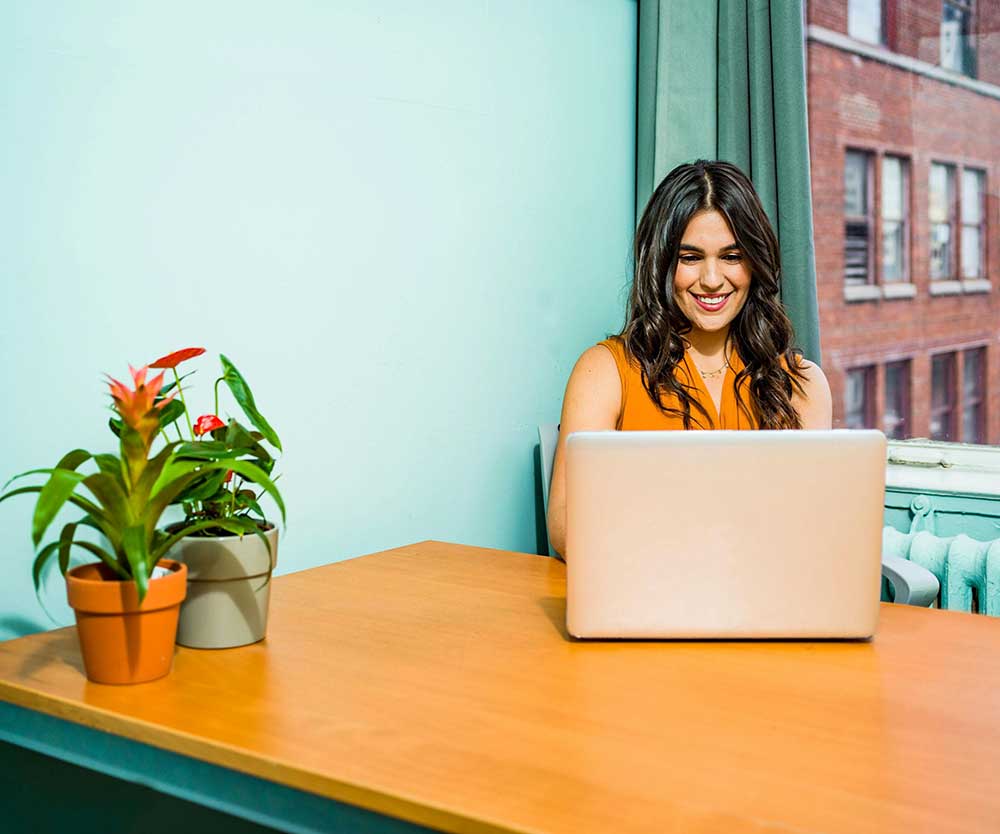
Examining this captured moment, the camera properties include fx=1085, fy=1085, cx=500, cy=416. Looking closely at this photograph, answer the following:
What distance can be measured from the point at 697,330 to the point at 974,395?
95 cm

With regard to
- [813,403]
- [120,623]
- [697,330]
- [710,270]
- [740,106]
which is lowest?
[120,623]

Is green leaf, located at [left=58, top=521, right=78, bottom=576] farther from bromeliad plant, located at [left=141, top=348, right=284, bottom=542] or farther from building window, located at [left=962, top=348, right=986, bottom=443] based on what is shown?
building window, located at [left=962, top=348, right=986, bottom=443]

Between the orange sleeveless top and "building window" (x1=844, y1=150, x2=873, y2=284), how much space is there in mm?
902

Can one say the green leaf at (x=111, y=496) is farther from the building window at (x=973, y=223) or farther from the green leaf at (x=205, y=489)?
the building window at (x=973, y=223)

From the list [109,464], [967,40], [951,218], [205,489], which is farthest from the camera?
[951,218]

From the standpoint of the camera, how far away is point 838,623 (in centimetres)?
131

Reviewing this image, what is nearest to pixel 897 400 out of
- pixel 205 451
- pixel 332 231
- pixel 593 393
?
pixel 593 393

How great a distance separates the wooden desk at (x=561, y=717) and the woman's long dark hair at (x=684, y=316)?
2.09 feet

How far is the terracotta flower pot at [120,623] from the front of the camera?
1.16 meters

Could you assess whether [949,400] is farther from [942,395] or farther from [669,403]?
[669,403]

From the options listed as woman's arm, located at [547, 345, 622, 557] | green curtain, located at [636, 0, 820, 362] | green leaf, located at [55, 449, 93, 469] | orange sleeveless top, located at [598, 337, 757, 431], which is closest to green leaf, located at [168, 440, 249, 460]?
green leaf, located at [55, 449, 93, 469]

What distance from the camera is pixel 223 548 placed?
1.30m

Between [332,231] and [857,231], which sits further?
[857,231]

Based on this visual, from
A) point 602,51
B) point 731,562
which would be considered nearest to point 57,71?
point 731,562
